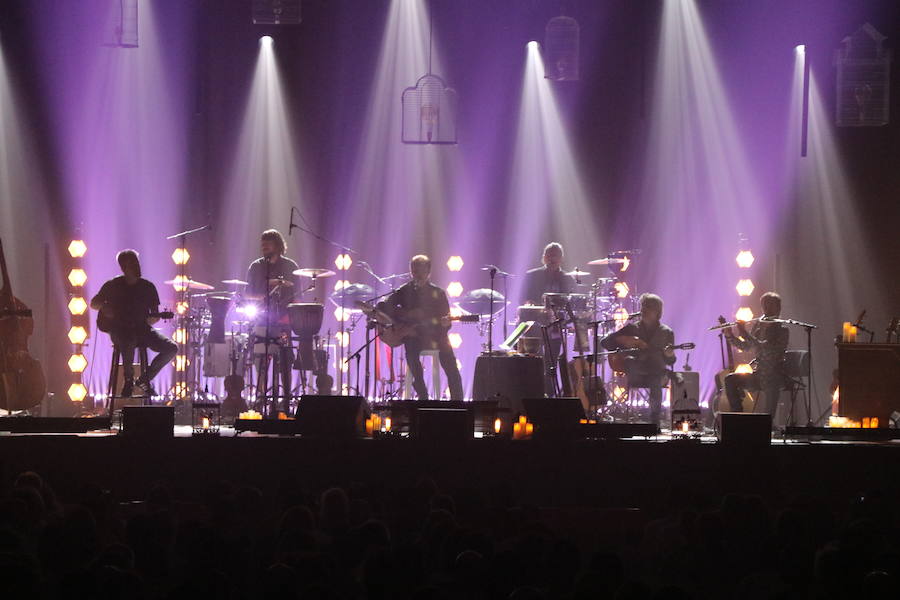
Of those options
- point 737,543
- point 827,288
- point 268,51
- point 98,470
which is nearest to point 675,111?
point 827,288

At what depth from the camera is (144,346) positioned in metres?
11.3

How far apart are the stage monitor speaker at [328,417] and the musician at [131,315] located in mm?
2944

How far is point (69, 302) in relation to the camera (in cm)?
1343

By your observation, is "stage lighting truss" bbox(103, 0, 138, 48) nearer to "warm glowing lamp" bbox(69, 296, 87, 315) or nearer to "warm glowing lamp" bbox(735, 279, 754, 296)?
"warm glowing lamp" bbox(69, 296, 87, 315)

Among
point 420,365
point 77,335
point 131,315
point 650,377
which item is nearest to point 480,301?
point 420,365

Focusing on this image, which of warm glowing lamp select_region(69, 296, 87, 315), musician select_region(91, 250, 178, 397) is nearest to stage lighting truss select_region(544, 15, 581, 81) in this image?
musician select_region(91, 250, 178, 397)

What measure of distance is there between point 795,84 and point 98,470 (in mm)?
10456

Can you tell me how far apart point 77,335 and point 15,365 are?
124 inches

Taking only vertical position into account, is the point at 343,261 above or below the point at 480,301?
above

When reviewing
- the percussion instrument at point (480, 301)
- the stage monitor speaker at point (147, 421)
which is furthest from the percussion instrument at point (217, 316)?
the stage monitor speaker at point (147, 421)

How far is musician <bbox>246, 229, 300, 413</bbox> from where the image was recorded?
11484mm

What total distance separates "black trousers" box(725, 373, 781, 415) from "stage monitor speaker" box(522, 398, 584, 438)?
3.50m

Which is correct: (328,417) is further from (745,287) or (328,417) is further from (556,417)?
(745,287)

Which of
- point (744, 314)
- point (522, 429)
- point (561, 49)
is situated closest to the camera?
point (522, 429)
